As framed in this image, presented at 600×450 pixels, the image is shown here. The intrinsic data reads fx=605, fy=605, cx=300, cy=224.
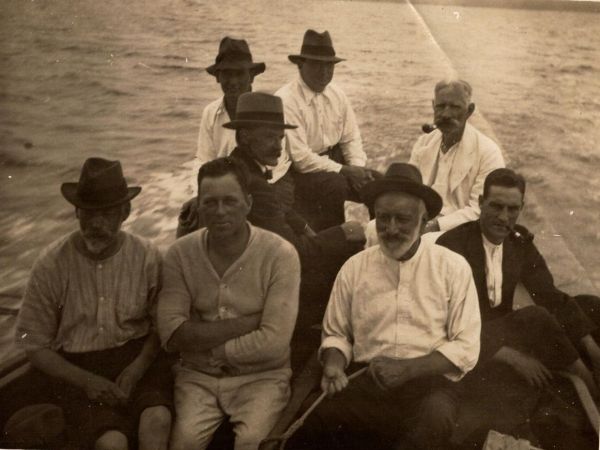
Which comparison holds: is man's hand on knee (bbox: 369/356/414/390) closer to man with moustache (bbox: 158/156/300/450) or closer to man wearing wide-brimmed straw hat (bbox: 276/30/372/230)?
man with moustache (bbox: 158/156/300/450)

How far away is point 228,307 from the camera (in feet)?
5.57

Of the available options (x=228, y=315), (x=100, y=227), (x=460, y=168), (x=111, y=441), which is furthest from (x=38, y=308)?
(x=460, y=168)

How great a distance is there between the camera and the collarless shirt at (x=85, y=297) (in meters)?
1.65

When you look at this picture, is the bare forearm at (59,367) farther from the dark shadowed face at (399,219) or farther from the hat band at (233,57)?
the hat band at (233,57)

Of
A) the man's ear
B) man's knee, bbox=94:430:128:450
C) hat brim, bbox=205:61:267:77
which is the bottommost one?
man's knee, bbox=94:430:128:450

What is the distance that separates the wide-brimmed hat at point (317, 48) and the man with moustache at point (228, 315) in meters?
1.03

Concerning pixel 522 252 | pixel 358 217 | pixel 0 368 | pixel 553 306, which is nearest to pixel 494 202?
pixel 522 252

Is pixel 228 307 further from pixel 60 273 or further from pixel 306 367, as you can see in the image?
pixel 60 273

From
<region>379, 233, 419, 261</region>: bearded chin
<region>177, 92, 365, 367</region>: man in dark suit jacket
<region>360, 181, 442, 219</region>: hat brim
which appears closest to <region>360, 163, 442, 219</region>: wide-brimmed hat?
<region>360, 181, 442, 219</region>: hat brim

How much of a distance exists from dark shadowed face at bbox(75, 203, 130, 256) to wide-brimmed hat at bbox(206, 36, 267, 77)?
100 centimetres

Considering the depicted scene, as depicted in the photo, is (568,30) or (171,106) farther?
(171,106)

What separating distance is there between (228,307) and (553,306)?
1071mm

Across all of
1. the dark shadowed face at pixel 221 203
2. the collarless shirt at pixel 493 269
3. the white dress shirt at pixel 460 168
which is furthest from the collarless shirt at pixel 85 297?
the white dress shirt at pixel 460 168

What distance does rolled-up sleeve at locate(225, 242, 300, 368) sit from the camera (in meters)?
1.65
